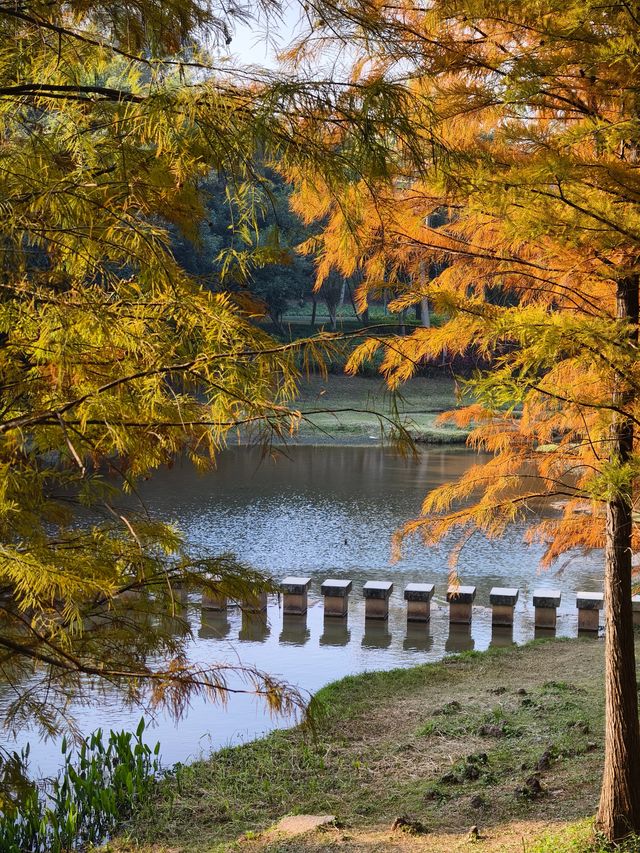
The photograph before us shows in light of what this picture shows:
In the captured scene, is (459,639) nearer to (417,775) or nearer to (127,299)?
(417,775)

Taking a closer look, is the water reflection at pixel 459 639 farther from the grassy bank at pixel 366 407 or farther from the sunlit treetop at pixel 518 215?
the grassy bank at pixel 366 407

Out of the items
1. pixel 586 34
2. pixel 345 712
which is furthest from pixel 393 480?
pixel 586 34

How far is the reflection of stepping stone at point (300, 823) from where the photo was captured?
628 cm

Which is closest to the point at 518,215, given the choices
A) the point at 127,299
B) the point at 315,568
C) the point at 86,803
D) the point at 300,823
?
the point at 127,299

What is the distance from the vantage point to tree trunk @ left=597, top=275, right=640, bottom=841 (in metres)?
5.82

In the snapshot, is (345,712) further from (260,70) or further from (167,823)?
(260,70)

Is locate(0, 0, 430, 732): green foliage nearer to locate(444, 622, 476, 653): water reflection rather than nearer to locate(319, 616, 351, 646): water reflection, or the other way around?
locate(319, 616, 351, 646): water reflection

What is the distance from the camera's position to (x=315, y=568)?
15195mm

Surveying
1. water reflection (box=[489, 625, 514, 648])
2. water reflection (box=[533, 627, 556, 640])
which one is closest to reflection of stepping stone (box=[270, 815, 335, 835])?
water reflection (box=[489, 625, 514, 648])

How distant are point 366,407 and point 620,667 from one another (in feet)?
85.2

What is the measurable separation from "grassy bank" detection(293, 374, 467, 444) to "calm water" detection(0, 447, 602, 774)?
4968mm

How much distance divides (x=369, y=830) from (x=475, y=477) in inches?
99.1

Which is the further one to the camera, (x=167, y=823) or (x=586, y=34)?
(x=167, y=823)

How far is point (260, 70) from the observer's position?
3.90 metres
